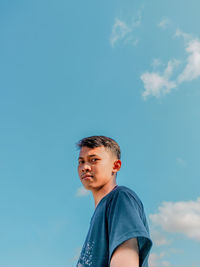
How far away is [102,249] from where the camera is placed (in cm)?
284

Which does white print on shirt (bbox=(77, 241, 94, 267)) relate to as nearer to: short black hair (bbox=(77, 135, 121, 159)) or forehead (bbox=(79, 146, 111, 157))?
forehead (bbox=(79, 146, 111, 157))

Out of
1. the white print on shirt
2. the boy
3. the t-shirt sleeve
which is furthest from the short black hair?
the white print on shirt

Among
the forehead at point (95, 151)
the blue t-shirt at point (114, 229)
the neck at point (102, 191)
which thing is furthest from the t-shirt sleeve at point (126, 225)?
the forehead at point (95, 151)

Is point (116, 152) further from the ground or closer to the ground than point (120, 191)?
further from the ground

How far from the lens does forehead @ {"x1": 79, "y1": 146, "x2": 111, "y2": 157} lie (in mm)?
3701

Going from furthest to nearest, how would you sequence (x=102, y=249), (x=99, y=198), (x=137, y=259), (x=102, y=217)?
1. (x=99, y=198)
2. (x=102, y=217)
3. (x=102, y=249)
4. (x=137, y=259)

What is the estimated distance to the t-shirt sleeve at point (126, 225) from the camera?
8.35 feet

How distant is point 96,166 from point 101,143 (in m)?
0.37

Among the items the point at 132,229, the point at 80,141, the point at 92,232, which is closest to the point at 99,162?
the point at 80,141

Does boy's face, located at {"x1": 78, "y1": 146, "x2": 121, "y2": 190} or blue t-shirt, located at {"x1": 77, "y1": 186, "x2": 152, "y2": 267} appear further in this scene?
boy's face, located at {"x1": 78, "y1": 146, "x2": 121, "y2": 190}

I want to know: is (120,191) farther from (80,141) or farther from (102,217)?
(80,141)

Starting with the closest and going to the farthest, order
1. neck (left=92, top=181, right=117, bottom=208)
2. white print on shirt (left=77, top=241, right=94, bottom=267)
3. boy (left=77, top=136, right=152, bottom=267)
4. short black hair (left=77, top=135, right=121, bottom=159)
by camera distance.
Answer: boy (left=77, top=136, right=152, bottom=267) → white print on shirt (left=77, top=241, right=94, bottom=267) → neck (left=92, top=181, right=117, bottom=208) → short black hair (left=77, top=135, right=121, bottom=159)

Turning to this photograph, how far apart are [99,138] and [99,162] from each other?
16.3 inches

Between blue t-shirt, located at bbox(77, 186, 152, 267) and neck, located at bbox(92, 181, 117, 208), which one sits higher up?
neck, located at bbox(92, 181, 117, 208)
